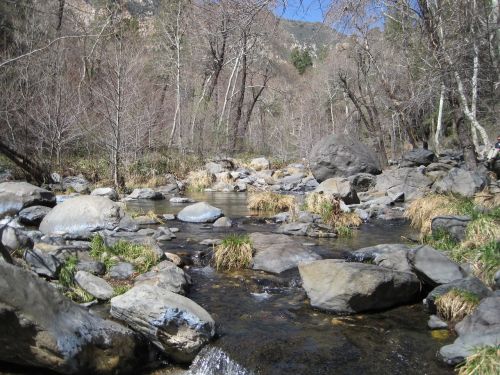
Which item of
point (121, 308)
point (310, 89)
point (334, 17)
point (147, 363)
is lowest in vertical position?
point (147, 363)

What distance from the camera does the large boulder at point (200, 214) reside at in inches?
494

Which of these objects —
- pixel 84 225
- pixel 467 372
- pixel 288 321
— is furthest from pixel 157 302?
pixel 84 225

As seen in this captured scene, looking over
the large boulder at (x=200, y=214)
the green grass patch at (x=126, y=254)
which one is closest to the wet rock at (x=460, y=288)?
the green grass patch at (x=126, y=254)

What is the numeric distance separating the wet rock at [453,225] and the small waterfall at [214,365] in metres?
5.45

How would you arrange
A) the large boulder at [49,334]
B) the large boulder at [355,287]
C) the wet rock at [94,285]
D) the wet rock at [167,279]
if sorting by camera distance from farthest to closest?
the wet rock at [167,279], the wet rock at [94,285], the large boulder at [355,287], the large boulder at [49,334]

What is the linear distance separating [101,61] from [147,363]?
17.0m

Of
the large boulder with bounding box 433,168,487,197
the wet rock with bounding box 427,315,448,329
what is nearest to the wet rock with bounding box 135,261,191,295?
the wet rock with bounding box 427,315,448,329

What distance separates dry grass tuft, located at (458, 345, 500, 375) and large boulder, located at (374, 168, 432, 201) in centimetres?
1133

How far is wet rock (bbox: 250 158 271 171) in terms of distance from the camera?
2733 centimetres

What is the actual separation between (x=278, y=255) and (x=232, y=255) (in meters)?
0.79

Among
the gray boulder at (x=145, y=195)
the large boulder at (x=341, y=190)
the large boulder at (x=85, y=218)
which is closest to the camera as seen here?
the large boulder at (x=85, y=218)

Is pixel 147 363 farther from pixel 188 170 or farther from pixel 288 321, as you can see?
pixel 188 170

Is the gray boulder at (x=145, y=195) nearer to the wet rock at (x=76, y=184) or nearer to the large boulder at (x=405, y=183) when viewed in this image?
the wet rock at (x=76, y=184)

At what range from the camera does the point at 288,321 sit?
5945 millimetres
